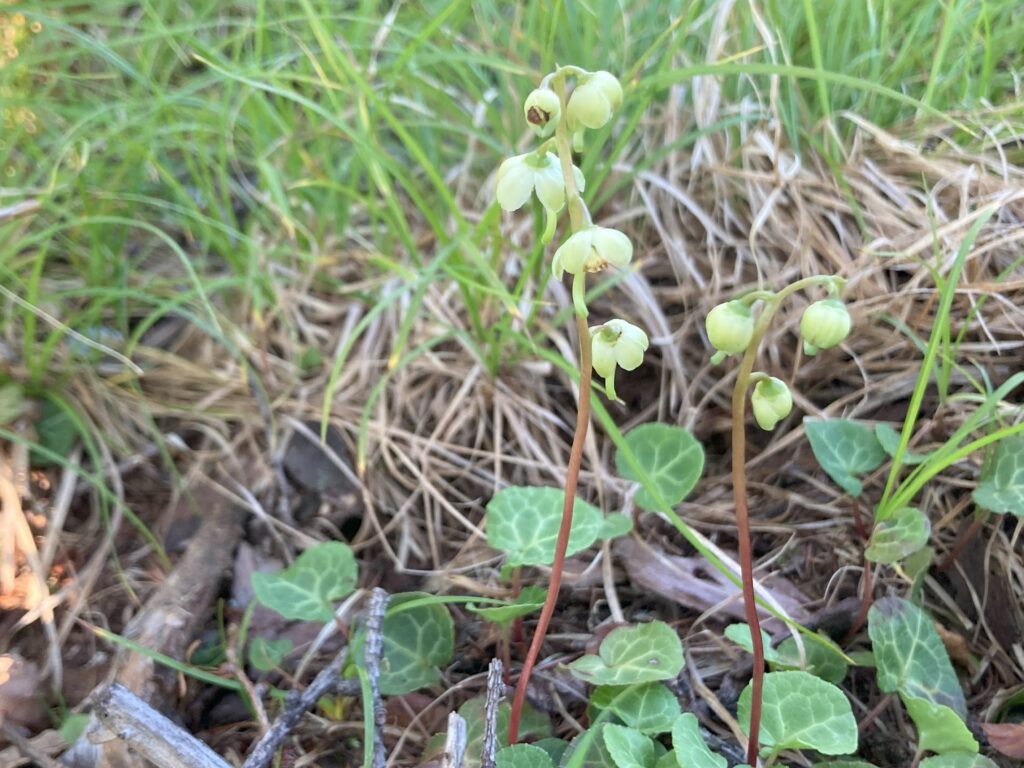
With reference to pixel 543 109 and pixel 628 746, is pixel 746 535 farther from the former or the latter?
pixel 543 109

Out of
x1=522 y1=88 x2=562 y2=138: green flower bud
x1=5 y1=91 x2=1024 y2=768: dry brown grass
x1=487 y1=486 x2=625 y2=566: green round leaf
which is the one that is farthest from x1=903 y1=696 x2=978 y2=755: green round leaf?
x1=522 y1=88 x2=562 y2=138: green flower bud

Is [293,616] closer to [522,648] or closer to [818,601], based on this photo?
[522,648]

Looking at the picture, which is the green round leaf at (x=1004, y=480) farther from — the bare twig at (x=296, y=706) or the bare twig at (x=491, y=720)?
the bare twig at (x=296, y=706)

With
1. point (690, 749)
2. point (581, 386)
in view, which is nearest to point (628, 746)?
point (690, 749)

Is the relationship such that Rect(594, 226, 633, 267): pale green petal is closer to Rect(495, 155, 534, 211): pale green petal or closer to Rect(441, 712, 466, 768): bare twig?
Rect(495, 155, 534, 211): pale green petal

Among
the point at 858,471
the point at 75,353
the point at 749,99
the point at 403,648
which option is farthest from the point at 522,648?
the point at 749,99
